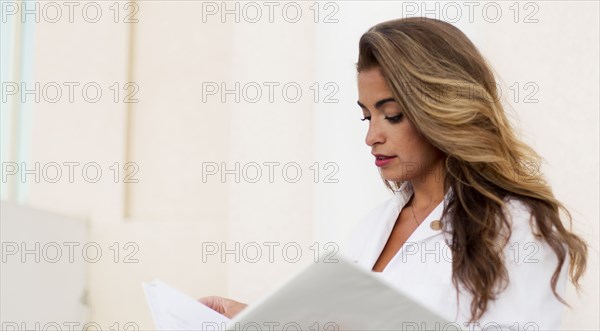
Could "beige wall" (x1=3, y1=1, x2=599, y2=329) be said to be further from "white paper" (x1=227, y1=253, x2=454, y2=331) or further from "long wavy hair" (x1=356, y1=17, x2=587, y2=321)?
"white paper" (x1=227, y1=253, x2=454, y2=331)

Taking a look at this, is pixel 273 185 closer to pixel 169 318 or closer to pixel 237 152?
pixel 237 152

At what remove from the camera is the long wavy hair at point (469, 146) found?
4.44 feet

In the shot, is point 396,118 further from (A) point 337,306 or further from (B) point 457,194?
(A) point 337,306

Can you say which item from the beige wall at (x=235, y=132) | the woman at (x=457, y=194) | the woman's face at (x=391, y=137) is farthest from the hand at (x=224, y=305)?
the beige wall at (x=235, y=132)

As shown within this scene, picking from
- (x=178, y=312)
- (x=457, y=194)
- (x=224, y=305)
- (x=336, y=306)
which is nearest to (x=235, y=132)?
(x=224, y=305)

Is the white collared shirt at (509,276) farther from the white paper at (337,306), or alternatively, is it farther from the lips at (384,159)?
the white paper at (337,306)

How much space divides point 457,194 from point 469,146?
10 centimetres

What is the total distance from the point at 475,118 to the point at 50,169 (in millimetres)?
1472

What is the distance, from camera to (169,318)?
1249mm

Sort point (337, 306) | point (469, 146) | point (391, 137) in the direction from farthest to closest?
point (391, 137), point (469, 146), point (337, 306)

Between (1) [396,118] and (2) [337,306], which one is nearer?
(2) [337,306]

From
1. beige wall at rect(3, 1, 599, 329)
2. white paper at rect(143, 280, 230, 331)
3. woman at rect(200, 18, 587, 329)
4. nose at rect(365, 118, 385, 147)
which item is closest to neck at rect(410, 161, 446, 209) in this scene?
woman at rect(200, 18, 587, 329)

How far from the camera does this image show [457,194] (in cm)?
147

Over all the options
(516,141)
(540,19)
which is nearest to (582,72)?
(540,19)
